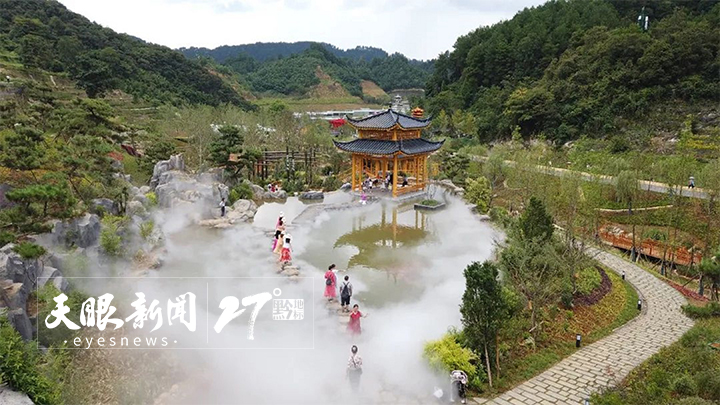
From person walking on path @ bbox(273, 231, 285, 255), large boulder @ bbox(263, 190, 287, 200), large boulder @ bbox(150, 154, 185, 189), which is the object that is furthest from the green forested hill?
person walking on path @ bbox(273, 231, 285, 255)

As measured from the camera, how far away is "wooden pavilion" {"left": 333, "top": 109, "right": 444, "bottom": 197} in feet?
71.3

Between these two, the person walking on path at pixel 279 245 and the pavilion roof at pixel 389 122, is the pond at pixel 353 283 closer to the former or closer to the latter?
the person walking on path at pixel 279 245

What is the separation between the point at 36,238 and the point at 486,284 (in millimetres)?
9703

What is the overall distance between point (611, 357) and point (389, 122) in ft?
48.2

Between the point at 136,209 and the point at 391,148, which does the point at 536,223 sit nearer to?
the point at 391,148

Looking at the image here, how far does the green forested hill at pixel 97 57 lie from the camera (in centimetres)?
3691

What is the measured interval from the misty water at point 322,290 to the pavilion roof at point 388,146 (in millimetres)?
2895

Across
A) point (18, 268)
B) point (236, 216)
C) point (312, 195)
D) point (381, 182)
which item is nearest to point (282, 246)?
point (236, 216)

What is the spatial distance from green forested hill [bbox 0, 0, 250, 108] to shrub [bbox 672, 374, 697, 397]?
3971 cm

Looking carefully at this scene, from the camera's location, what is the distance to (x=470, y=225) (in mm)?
18094

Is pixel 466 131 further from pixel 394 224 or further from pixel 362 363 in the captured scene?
pixel 362 363

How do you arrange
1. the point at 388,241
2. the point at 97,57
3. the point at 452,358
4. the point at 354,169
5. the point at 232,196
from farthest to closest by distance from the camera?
the point at 97,57 < the point at 354,169 < the point at 232,196 < the point at 388,241 < the point at 452,358

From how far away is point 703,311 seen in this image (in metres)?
11.8

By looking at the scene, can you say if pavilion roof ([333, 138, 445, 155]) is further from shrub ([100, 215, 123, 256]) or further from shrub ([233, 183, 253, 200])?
shrub ([100, 215, 123, 256])
